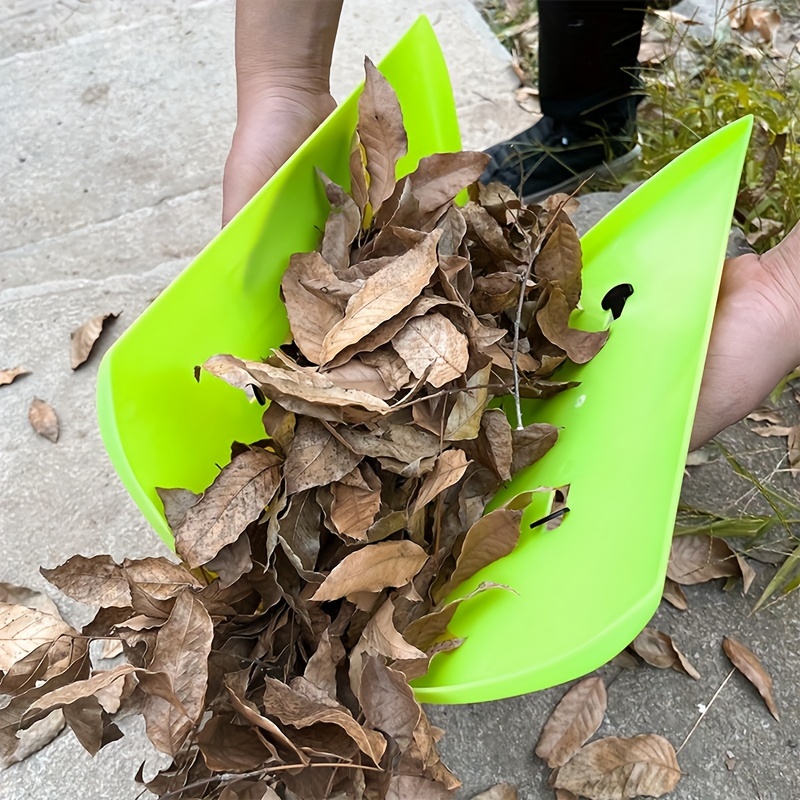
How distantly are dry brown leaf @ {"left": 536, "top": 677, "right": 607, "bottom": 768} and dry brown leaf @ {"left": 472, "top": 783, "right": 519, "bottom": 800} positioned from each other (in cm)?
5

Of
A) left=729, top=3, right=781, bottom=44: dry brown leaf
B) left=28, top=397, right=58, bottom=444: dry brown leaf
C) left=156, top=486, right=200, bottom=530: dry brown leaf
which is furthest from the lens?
left=729, top=3, right=781, bottom=44: dry brown leaf

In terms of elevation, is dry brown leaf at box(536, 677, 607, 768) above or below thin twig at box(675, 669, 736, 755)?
above

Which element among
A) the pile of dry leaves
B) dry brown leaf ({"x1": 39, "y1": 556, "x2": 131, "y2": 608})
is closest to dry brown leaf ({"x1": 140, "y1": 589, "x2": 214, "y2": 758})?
the pile of dry leaves

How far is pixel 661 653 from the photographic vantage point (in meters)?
0.85

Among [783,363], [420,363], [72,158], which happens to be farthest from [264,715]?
[72,158]

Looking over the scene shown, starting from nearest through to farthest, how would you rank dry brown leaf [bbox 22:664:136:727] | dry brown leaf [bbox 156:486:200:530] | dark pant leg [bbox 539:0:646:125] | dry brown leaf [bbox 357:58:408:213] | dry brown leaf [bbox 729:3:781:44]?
dry brown leaf [bbox 22:664:136:727], dry brown leaf [bbox 156:486:200:530], dry brown leaf [bbox 357:58:408:213], dark pant leg [bbox 539:0:646:125], dry brown leaf [bbox 729:3:781:44]

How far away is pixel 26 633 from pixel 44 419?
20.8 inches

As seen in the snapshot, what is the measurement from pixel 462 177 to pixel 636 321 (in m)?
0.23

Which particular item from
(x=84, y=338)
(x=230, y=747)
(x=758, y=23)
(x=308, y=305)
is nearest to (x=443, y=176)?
(x=308, y=305)

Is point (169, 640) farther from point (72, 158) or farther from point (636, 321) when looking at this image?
point (72, 158)

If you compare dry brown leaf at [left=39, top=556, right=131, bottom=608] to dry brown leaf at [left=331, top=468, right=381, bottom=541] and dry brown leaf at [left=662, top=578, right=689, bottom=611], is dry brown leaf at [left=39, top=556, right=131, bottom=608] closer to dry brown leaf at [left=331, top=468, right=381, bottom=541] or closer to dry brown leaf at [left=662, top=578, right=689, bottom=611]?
dry brown leaf at [left=331, top=468, right=381, bottom=541]

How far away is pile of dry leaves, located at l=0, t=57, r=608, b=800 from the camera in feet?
1.88

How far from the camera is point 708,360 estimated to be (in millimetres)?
736

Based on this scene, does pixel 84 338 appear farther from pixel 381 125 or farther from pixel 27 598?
pixel 381 125
